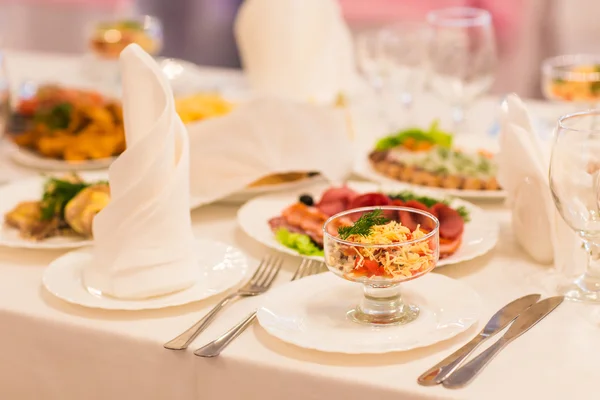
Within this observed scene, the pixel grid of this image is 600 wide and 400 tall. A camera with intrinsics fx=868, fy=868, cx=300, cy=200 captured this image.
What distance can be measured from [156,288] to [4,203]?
61 cm

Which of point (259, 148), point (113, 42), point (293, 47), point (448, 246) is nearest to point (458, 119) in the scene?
point (293, 47)

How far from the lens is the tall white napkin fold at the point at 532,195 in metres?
1.45

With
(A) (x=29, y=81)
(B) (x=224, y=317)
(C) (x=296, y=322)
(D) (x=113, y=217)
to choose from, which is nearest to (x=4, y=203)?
(D) (x=113, y=217)

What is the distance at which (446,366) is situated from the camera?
1.13 m

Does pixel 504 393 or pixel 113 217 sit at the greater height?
pixel 113 217

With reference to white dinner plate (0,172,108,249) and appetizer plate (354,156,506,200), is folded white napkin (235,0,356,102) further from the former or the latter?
white dinner plate (0,172,108,249)

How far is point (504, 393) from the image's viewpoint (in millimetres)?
1068

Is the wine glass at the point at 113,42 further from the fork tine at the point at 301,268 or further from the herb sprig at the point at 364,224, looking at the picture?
the herb sprig at the point at 364,224

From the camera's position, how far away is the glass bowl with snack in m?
2.99

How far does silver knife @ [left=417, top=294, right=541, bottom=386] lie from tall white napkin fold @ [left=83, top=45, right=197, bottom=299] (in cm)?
45

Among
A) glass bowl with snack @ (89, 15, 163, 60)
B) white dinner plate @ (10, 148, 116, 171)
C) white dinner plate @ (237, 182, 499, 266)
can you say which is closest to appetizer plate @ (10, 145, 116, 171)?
white dinner plate @ (10, 148, 116, 171)

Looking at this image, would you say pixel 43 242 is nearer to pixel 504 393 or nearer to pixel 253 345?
pixel 253 345

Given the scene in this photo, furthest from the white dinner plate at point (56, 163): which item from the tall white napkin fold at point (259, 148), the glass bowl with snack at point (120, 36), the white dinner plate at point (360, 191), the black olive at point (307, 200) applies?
the glass bowl with snack at point (120, 36)

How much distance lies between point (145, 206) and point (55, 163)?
856 mm
